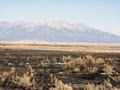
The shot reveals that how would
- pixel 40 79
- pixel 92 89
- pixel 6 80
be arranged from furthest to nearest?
pixel 40 79 → pixel 6 80 → pixel 92 89

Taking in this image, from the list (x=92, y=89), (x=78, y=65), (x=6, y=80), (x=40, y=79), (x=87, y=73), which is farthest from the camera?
(x=78, y=65)

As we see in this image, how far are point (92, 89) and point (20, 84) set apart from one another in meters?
4.63

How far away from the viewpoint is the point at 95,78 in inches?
898

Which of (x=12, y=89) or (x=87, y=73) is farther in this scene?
(x=87, y=73)

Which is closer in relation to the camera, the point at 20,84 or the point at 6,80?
the point at 20,84

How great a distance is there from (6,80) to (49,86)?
8.98 ft

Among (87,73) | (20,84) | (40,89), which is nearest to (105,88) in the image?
(40,89)

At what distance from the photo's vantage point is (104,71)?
85.9 ft

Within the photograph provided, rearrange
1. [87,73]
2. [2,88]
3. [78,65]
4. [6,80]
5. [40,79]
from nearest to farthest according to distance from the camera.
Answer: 1. [2,88]
2. [6,80]
3. [40,79]
4. [87,73]
5. [78,65]

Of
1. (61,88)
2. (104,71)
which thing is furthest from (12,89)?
(104,71)

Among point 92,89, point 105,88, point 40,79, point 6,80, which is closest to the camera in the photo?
point 92,89

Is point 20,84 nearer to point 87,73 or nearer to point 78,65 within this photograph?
point 87,73

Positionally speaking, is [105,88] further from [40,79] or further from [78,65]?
[78,65]

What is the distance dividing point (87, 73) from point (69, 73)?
129 centimetres
